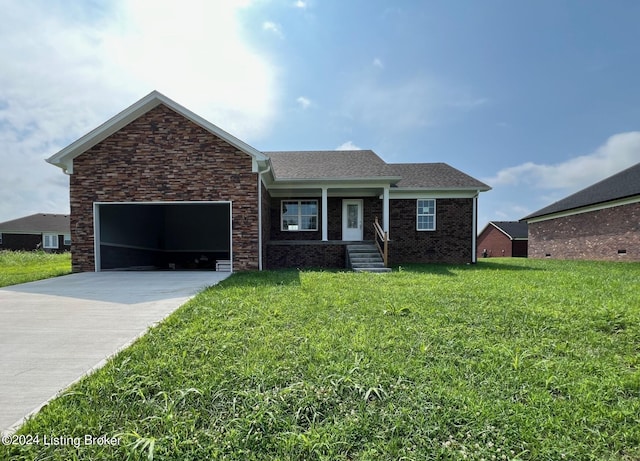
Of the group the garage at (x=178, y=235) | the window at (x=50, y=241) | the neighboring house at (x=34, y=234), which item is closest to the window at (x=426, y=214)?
the garage at (x=178, y=235)

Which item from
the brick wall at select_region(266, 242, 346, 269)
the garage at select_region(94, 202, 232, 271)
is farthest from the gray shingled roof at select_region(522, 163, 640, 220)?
the garage at select_region(94, 202, 232, 271)

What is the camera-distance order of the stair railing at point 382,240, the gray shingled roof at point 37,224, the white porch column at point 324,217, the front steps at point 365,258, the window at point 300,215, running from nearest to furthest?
the front steps at point 365,258 → the stair railing at point 382,240 → the white porch column at point 324,217 → the window at point 300,215 → the gray shingled roof at point 37,224

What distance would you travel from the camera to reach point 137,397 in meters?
2.54

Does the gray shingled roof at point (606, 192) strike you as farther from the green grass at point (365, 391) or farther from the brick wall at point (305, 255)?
the green grass at point (365, 391)

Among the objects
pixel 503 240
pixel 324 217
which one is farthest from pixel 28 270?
pixel 503 240

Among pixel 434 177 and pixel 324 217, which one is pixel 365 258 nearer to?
pixel 324 217

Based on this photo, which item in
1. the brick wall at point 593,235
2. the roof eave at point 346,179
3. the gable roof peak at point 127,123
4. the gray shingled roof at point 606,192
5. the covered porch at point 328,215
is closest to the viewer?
the gable roof peak at point 127,123

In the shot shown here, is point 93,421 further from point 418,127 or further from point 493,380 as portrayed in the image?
point 418,127

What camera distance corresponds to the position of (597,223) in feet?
56.2

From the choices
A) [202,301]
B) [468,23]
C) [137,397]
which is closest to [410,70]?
[468,23]

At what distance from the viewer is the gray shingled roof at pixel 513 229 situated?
30.9 m

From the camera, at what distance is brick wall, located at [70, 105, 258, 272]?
396 inches

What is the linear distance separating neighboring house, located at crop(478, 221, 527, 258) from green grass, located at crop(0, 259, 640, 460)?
29.8 m

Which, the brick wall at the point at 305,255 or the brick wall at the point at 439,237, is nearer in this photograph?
the brick wall at the point at 305,255
